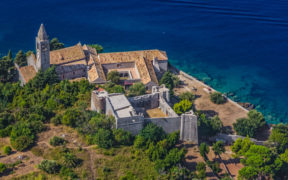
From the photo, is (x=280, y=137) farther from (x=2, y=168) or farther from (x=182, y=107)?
(x=2, y=168)

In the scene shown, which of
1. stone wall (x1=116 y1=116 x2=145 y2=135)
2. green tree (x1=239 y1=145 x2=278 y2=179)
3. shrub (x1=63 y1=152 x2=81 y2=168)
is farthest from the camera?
green tree (x1=239 y1=145 x2=278 y2=179)

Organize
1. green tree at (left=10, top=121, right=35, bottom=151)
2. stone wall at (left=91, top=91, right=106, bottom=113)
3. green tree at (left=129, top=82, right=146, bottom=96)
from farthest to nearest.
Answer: green tree at (left=129, top=82, right=146, bottom=96) → stone wall at (left=91, top=91, right=106, bottom=113) → green tree at (left=10, top=121, right=35, bottom=151)

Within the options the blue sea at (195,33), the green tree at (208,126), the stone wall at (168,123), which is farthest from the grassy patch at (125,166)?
the blue sea at (195,33)

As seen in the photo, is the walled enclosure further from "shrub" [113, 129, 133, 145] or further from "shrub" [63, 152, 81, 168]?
"shrub" [63, 152, 81, 168]

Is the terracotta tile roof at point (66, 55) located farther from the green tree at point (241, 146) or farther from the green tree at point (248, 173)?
the green tree at point (248, 173)

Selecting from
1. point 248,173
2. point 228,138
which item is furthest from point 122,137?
point 228,138

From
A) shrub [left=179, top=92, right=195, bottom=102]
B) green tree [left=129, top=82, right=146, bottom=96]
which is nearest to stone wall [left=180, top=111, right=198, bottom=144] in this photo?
green tree [left=129, top=82, right=146, bottom=96]

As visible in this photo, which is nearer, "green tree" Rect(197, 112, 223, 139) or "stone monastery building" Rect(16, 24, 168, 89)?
"green tree" Rect(197, 112, 223, 139)

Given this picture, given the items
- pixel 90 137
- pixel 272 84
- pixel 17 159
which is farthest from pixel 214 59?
pixel 17 159
